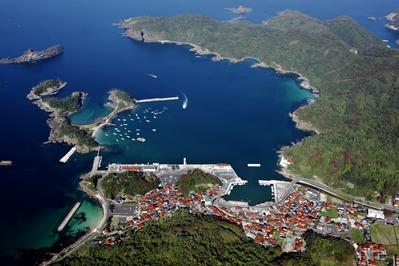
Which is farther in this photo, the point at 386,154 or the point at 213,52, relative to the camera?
the point at 213,52

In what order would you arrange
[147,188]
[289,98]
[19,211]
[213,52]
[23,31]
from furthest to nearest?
[23,31] → [213,52] → [289,98] → [147,188] → [19,211]

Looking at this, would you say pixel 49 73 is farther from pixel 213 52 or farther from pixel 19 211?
pixel 19 211

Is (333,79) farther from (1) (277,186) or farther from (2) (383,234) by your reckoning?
(2) (383,234)

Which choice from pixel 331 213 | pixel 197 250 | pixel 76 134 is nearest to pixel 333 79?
pixel 331 213

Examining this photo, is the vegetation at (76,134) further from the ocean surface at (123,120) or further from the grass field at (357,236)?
the grass field at (357,236)

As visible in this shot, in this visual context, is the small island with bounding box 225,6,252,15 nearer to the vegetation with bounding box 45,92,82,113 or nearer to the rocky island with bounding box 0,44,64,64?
the rocky island with bounding box 0,44,64,64

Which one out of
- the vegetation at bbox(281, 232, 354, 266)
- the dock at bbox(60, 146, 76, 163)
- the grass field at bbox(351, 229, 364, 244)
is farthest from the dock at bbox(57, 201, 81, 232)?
the grass field at bbox(351, 229, 364, 244)

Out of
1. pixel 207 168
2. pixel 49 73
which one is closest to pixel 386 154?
pixel 207 168
